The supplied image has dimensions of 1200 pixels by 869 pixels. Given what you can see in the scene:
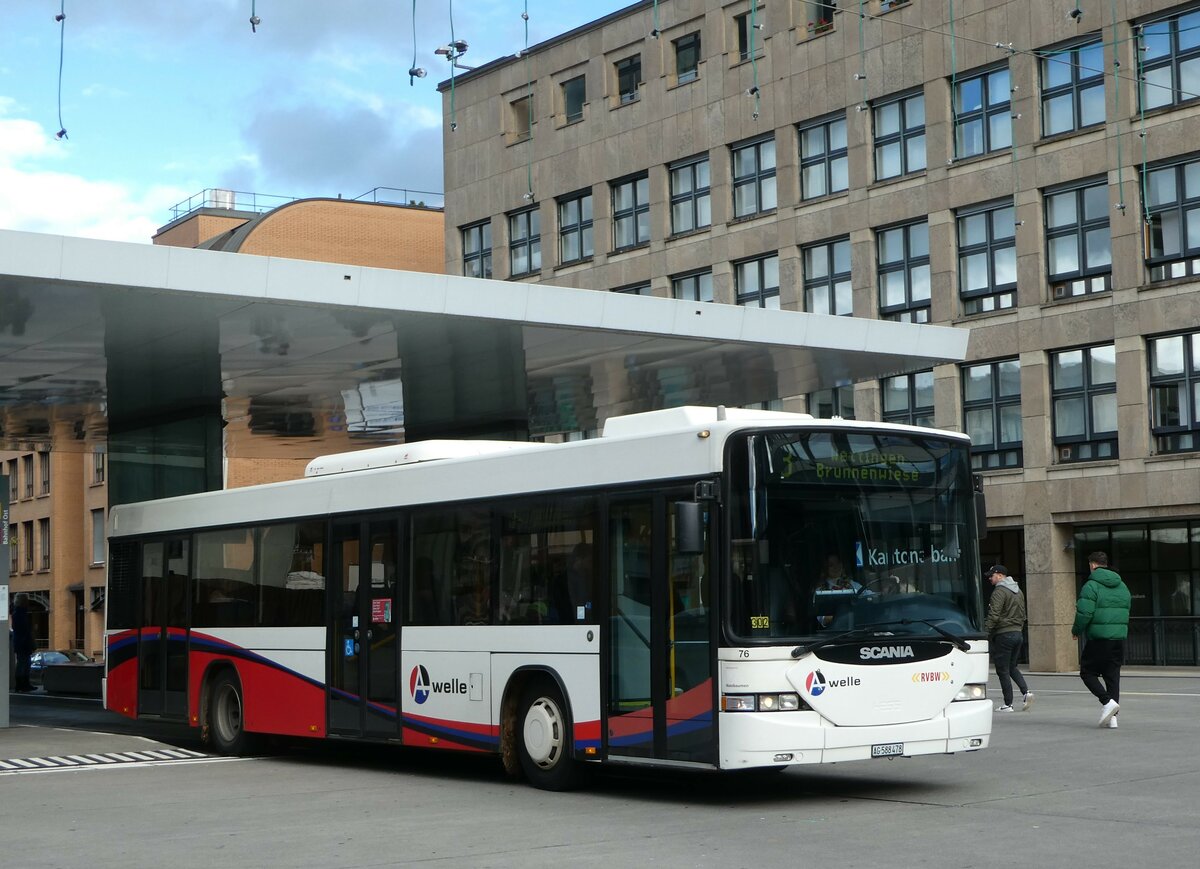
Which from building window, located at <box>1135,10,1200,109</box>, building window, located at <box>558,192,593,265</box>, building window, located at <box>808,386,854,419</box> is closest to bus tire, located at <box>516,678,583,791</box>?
building window, located at <box>1135,10,1200,109</box>

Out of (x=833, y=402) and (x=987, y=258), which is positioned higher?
(x=987, y=258)

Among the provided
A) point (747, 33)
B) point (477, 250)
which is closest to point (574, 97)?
point (477, 250)

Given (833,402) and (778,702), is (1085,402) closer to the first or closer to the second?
(833,402)

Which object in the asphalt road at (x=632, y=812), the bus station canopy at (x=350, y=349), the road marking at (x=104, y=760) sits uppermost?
the bus station canopy at (x=350, y=349)

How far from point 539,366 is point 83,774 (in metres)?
9.78

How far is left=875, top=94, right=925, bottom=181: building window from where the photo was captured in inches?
1522

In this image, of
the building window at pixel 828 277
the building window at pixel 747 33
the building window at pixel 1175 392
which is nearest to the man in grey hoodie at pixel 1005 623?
the building window at pixel 1175 392

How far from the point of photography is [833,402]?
4150 cm

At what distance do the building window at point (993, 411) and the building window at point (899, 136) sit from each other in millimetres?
4845

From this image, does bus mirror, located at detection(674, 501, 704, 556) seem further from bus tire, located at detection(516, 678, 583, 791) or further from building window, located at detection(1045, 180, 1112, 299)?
building window, located at detection(1045, 180, 1112, 299)

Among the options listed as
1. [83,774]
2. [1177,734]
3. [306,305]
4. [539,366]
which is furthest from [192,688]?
[1177,734]

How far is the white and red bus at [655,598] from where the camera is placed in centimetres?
1173

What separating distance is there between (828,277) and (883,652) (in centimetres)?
2942

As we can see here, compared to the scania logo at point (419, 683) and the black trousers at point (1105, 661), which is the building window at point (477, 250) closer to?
the black trousers at point (1105, 661)
